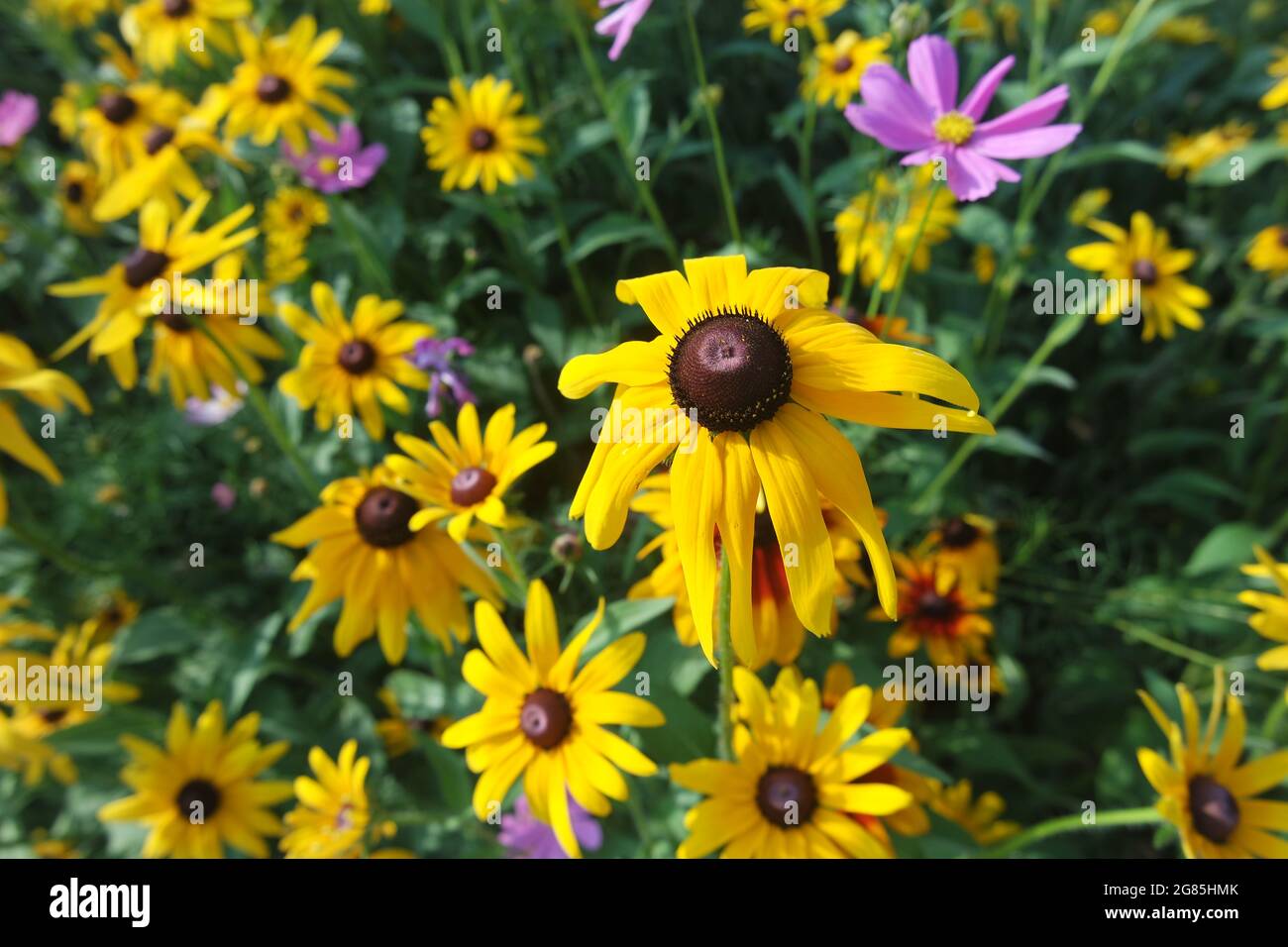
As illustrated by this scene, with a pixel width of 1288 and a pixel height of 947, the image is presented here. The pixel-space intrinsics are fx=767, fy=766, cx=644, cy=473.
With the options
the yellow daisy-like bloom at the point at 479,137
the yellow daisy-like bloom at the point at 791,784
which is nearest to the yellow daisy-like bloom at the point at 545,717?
the yellow daisy-like bloom at the point at 791,784

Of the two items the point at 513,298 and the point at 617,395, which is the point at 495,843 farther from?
the point at 513,298

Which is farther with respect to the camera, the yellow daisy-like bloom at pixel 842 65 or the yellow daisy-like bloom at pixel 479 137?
the yellow daisy-like bloom at pixel 479 137

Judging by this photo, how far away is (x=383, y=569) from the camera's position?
1.61 metres

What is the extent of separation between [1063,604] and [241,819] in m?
2.29

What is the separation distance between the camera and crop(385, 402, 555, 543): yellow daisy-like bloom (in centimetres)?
133

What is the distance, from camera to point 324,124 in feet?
7.36

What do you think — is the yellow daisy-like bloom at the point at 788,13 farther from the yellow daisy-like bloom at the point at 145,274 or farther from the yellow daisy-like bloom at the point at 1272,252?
the yellow daisy-like bloom at the point at 1272,252

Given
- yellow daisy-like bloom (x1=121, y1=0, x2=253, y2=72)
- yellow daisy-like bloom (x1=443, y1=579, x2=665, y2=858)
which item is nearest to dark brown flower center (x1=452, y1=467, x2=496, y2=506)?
yellow daisy-like bloom (x1=443, y1=579, x2=665, y2=858)

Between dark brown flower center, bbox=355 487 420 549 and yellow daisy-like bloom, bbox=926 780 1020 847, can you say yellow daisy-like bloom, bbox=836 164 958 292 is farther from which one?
yellow daisy-like bloom, bbox=926 780 1020 847

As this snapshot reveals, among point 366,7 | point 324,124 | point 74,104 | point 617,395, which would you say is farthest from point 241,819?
point 74,104

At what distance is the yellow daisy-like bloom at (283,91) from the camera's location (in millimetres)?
2180

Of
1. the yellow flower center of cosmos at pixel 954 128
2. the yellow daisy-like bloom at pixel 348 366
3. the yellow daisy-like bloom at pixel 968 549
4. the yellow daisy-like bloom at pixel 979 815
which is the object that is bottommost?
the yellow daisy-like bloom at pixel 979 815

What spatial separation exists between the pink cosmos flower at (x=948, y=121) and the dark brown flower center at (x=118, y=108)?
2430 millimetres

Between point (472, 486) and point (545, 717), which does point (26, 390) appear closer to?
point (472, 486)
